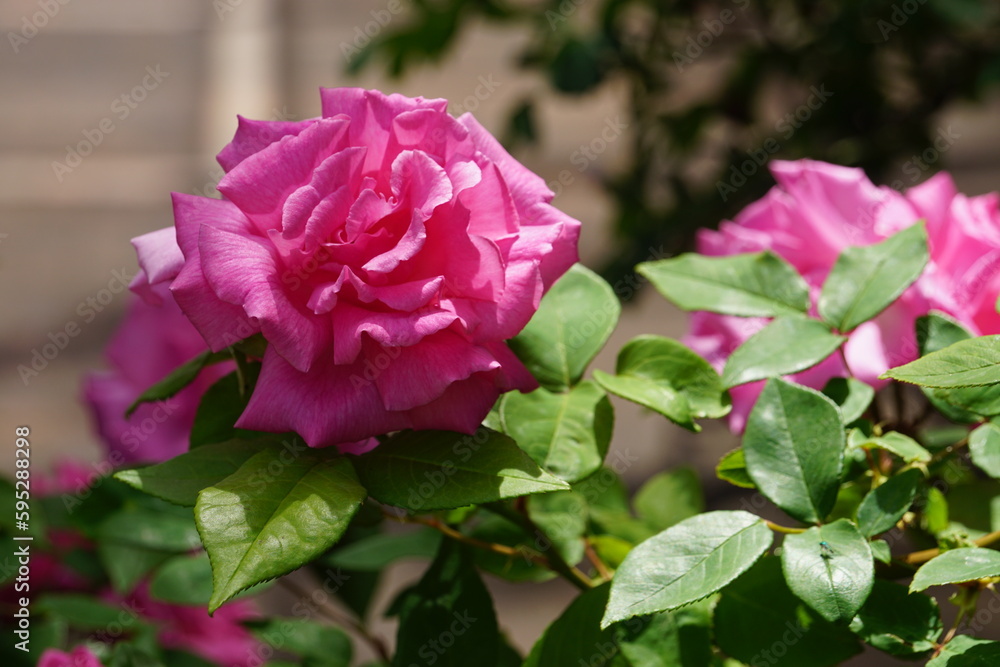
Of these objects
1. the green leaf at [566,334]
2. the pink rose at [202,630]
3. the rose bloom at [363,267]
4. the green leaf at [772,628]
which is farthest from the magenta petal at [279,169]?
the pink rose at [202,630]

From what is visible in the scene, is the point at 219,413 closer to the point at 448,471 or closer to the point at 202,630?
the point at 448,471

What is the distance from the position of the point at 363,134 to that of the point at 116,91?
3.09 meters

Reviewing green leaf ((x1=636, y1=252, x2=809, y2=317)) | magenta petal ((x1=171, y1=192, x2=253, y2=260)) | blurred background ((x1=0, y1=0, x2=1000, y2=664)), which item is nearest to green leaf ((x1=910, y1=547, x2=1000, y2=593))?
green leaf ((x1=636, y1=252, x2=809, y2=317))

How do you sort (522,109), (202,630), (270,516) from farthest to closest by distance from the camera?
1. (522,109)
2. (202,630)
3. (270,516)

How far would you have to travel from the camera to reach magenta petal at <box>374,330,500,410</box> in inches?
11.6

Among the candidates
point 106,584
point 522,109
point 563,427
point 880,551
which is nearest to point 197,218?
point 563,427

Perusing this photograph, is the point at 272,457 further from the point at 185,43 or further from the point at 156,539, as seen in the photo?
the point at 185,43

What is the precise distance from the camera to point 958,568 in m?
0.29

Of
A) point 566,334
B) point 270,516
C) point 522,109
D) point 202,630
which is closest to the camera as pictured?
point 270,516

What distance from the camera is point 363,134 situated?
0.33 m

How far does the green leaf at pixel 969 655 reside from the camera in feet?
0.93

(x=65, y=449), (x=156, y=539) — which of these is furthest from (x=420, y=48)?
(x=65, y=449)

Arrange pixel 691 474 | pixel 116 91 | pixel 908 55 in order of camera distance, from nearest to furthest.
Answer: pixel 691 474 → pixel 908 55 → pixel 116 91

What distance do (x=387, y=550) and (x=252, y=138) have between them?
0.26m
